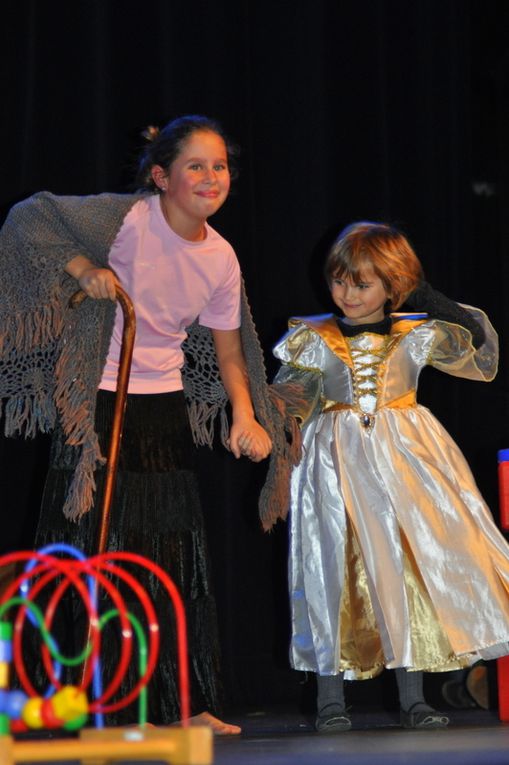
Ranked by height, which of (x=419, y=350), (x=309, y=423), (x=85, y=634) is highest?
(x=419, y=350)

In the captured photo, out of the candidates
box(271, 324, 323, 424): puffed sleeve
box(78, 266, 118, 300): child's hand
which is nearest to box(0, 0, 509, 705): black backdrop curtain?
box(271, 324, 323, 424): puffed sleeve

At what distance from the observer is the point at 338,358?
2.78 meters

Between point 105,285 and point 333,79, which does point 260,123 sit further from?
point 105,285

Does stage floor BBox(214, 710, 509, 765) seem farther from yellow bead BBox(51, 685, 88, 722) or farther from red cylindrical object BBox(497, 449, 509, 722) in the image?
yellow bead BBox(51, 685, 88, 722)

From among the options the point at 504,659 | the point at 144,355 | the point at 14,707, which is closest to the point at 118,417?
the point at 144,355

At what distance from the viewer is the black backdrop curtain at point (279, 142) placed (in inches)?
124

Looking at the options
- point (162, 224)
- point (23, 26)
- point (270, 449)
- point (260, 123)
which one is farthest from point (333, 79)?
point (270, 449)

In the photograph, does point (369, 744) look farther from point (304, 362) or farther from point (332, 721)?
point (304, 362)

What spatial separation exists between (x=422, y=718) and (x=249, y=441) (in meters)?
0.76

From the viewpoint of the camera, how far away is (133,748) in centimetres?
127

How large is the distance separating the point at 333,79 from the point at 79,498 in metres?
1.83

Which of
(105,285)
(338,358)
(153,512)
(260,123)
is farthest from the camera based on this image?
(260,123)

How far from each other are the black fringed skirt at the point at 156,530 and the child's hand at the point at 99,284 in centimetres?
33

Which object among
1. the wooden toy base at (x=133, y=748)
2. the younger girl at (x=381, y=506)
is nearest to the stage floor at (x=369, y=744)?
the younger girl at (x=381, y=506)
